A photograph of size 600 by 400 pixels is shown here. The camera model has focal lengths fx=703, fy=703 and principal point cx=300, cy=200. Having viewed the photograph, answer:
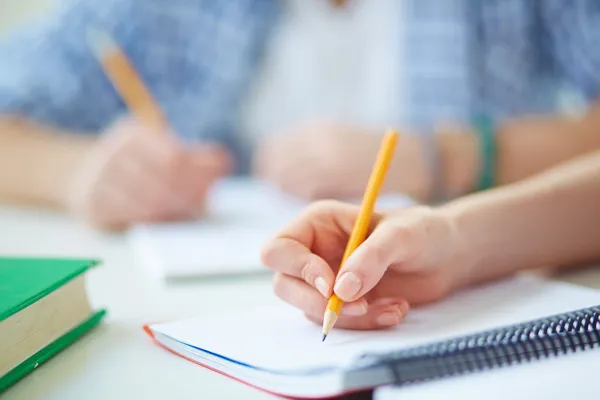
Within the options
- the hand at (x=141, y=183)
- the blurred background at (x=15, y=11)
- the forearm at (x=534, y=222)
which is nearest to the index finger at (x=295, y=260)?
the forearm at (x=534, y=222)

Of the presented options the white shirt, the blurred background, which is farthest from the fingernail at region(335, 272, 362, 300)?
the blurred background

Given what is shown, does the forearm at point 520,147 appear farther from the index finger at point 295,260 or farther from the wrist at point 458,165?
the index finger at point 295,260

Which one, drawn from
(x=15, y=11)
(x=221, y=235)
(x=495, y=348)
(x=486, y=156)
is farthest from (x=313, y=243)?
(x=15, y=11)

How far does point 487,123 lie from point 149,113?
44 cm

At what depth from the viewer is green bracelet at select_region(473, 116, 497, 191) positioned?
2.83ft

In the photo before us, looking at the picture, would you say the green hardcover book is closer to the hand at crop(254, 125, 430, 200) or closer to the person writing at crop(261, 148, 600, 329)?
the person writing at crop(261, 148, 600, 329)

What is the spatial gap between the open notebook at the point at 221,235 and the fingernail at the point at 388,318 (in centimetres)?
10


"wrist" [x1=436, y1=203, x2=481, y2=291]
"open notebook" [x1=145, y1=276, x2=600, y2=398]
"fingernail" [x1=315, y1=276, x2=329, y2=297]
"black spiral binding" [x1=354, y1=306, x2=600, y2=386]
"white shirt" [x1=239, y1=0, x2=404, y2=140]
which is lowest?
"black spiral binding" [x1=354, y1=306, x2=600, y2=386]

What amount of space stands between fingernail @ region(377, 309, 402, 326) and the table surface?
83 millimetres

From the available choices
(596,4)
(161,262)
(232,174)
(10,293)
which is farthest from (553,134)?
(10,293)

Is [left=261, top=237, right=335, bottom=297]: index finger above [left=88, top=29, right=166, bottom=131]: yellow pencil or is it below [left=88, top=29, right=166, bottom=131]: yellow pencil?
below

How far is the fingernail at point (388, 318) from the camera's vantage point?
381 mm

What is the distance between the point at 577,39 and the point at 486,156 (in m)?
0.25

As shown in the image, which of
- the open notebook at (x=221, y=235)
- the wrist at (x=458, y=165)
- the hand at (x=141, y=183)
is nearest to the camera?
the open notebook at (x=221, y=235)
